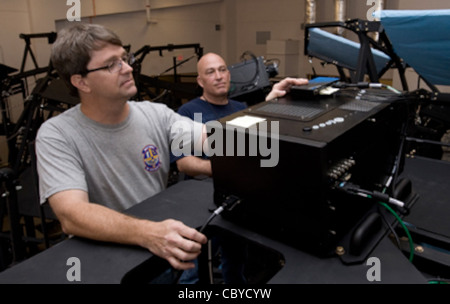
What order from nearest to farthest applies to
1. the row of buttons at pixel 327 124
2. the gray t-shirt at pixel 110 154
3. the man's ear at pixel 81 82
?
the row of buttons at pixel 327 124, the gray t-shirt at pixel 110 154, the man's ear at pixel 81 82

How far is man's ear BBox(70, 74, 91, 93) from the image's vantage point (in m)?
1.11

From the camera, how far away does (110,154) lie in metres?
1.10

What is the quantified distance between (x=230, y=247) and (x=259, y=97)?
1.38 m

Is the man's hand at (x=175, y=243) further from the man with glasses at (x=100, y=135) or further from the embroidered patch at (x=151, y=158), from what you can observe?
the embroidered patch at (x=151, y=158)

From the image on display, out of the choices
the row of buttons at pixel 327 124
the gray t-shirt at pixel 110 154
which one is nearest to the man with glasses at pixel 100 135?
the gray t-shirt at pixel 110 154

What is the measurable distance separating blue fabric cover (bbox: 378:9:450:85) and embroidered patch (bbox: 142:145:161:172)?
0.91 metres

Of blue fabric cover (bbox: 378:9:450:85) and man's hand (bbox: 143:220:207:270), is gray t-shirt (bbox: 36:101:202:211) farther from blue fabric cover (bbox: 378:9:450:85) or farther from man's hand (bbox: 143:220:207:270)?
blue fabric cover (bbox: 378:9:450:85)

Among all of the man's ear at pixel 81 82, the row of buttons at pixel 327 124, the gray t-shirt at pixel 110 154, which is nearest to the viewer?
the row of buttons at pixel 327 124

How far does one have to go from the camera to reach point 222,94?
85.6 inches

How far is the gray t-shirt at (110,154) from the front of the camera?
3.11 ft

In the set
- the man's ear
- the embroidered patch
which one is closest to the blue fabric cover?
the embroidered patch

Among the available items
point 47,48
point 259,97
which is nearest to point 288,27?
point 47,48

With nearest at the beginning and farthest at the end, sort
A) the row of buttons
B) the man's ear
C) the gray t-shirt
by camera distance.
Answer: the row of buttons
the gray t-shirt
the man's ear

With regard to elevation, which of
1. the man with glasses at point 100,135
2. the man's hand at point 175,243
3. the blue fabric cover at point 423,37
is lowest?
the man's hand at point 175,243
